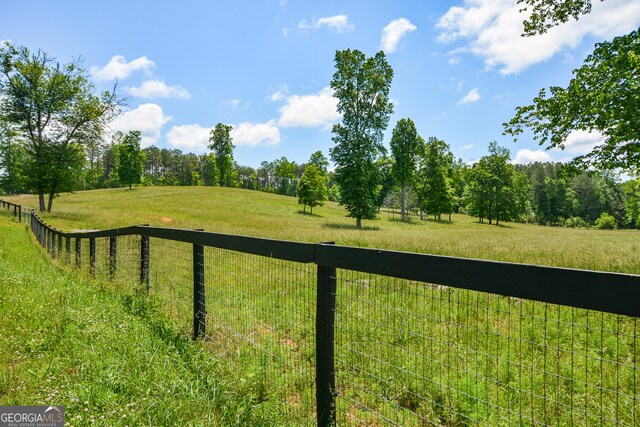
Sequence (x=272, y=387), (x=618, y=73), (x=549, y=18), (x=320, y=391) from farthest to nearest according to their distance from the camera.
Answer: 1. (x=549, y=18)
2. (x=618, y=73)
3. (x=272, y=387)
4. (x=320, y=391)

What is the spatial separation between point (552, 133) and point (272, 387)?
11634mm

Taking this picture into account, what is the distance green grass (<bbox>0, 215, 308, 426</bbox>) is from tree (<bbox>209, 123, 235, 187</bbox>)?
87.4m

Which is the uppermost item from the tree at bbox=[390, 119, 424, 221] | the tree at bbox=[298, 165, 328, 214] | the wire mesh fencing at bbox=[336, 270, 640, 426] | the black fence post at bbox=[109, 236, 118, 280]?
the tree at bbox=[390, 119, 424, 221]

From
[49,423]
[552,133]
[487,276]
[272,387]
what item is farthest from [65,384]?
[552,133]

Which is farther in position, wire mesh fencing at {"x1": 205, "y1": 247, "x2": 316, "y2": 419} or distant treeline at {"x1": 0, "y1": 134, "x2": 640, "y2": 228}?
distant treeline at {"x1": 0, "y1": 134, "x2": 640, "y2": 228}

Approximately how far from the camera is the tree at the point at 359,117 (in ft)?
115

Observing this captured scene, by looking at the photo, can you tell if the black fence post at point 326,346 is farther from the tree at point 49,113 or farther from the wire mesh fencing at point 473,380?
the tree at point 49,113

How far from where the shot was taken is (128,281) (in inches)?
270

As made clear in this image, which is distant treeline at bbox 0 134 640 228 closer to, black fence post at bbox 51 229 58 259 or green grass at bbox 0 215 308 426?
black fence post at bbox 51 229 58 259

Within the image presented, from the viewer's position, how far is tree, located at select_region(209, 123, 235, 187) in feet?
286

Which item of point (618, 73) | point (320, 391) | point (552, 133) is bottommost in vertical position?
point (320, 391)

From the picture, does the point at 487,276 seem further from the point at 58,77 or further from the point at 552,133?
the point at 58,77

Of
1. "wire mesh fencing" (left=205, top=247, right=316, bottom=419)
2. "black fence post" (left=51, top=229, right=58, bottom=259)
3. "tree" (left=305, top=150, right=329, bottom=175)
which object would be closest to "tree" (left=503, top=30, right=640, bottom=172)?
"wire mesh fencing" (left=205, top=247, right=316, bottom=419)

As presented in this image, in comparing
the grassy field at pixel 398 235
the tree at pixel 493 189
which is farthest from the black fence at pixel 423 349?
the tree at pixel 493 189
